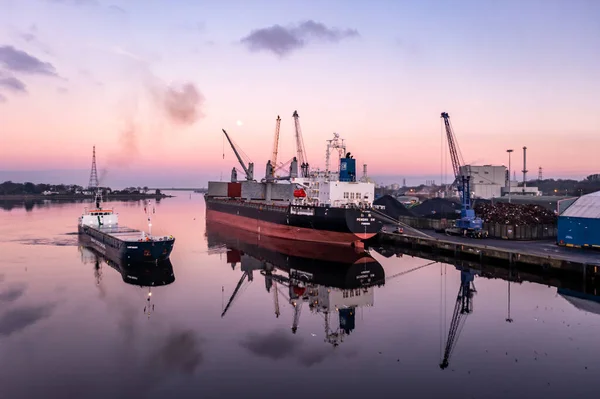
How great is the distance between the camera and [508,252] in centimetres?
3600

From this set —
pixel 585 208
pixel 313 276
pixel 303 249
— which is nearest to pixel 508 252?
pixel 585 208

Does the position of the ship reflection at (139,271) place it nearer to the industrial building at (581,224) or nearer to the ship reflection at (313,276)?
the ship reflection at (313,276)

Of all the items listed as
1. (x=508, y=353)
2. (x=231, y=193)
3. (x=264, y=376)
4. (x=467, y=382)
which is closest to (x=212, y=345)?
(x=264, y=376)

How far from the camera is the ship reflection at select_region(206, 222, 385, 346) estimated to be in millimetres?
25906

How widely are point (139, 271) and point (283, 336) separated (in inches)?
766

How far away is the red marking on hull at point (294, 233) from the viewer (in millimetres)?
47500

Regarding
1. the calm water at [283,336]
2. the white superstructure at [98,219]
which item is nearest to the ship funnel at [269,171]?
the white superstructure at [98,219]

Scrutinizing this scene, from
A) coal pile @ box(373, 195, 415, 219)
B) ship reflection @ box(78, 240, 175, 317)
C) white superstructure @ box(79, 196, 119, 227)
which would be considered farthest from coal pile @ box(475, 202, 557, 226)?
white superstructure @ box(79, 196, 119, 227)

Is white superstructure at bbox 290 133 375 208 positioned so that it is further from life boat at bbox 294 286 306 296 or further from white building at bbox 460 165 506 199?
white building at bbox 460 165 506 199

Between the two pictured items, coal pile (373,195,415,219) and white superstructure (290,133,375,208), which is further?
coal pile (373,195,415,219)

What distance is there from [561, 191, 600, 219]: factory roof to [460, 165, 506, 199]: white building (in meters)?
83.7

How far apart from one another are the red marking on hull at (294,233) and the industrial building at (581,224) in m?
18.4

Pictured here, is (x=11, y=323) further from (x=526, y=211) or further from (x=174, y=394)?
(x=526, y=211)

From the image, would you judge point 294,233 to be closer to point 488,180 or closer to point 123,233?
point 123,233
